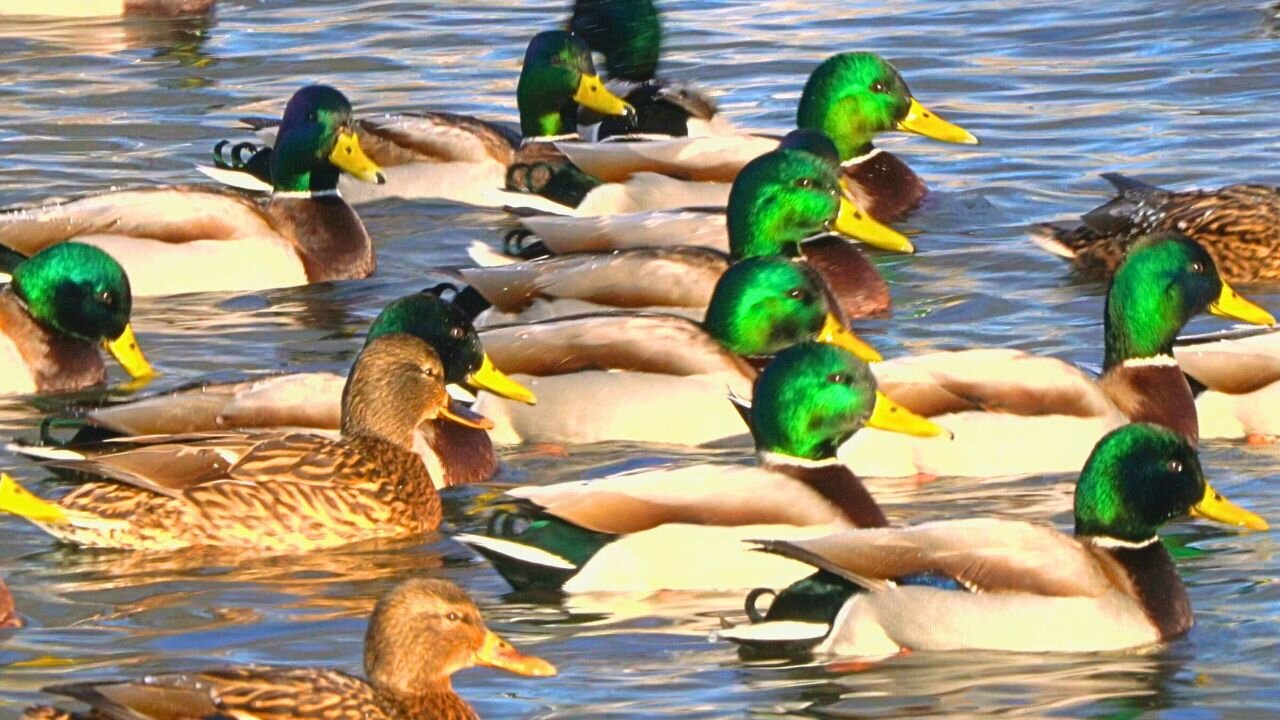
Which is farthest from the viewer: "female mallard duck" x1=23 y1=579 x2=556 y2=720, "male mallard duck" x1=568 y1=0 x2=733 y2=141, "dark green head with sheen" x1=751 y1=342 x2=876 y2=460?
"male mallard duck" x1=568 y1=0 x2=733 y2=141

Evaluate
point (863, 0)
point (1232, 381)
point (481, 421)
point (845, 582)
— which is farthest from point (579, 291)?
point (863, 0)

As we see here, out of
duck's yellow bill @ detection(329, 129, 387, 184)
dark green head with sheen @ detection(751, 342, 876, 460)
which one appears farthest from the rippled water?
dark green head with sheen @ detection(751, 342, 876, 460)

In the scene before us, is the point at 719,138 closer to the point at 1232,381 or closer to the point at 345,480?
the point at 1232,381

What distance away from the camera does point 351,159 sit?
1314 centimetres

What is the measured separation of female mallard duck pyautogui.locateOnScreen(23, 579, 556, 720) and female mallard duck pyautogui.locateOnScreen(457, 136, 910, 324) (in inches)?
177

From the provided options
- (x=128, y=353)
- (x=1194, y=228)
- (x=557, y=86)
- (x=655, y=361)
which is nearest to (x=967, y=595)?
(x=655, y=361)

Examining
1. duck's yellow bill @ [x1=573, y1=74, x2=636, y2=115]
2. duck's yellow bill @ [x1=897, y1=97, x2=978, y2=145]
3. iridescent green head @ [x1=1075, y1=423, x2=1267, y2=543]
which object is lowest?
duck's yellow bill @ [x1=897, y1=97, x2=978, y2=145]

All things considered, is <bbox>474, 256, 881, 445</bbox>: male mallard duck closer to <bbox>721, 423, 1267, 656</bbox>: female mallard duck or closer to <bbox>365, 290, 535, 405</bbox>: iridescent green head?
<bbox>365, 290, 535, 405</bbox>: iridescent green head

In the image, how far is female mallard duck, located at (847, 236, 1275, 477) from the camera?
379 inches

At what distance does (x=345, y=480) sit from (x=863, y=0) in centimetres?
1169

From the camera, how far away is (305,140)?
1316 cm

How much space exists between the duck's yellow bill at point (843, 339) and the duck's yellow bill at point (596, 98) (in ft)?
15.0

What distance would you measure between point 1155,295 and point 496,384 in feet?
7.15

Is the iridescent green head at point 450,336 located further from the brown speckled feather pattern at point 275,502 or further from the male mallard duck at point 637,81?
the male mallard duck at point 637,81
